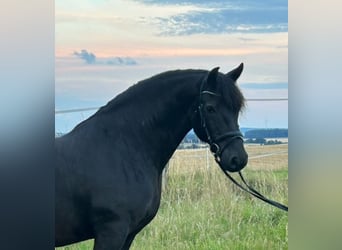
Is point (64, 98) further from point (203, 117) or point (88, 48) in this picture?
point (203, 117)

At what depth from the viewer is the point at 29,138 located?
124 inches

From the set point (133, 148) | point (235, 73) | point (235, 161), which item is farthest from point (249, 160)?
point (133, 148)

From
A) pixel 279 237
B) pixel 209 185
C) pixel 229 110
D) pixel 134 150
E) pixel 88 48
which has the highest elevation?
pixel 88 48

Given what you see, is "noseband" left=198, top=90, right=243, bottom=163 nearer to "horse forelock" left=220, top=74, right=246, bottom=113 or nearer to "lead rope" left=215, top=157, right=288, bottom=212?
"horse forelock" left=220, top=74, right=246, bottom=113

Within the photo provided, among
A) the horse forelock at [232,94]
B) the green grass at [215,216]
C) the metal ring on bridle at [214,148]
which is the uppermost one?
the horse forelock at [232,94]

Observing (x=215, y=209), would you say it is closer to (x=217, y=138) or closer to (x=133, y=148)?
(x=217, y=138)

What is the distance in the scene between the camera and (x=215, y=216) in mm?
3311

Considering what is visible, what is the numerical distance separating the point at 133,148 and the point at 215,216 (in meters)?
0.57

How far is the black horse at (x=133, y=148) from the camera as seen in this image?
3170 mm

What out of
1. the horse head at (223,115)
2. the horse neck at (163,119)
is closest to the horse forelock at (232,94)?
the horse head at (223,115)

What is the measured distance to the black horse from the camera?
3170 mm

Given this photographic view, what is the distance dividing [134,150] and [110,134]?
0.15m

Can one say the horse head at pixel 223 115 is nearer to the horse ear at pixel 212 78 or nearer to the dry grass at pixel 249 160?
the horse ear at pixel 212 78

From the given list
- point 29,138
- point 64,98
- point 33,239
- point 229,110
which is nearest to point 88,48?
point 64,98
